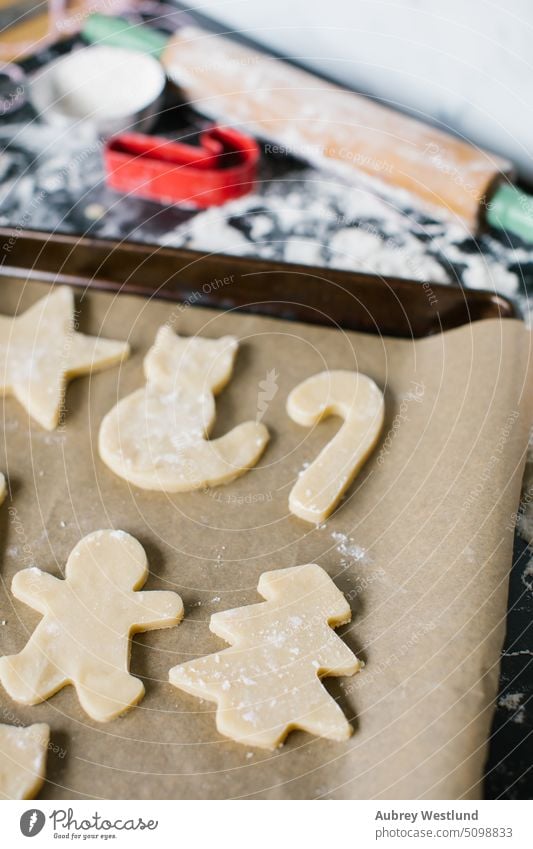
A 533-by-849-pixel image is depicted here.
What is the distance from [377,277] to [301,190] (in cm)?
37

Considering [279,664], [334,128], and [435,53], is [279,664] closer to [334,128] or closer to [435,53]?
[334,128]

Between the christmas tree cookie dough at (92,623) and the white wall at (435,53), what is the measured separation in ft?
3.23

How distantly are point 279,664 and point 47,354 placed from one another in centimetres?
57

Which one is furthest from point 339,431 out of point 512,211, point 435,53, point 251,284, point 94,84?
point 94,84

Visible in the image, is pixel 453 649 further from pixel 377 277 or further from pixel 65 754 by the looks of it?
pixel 377 277

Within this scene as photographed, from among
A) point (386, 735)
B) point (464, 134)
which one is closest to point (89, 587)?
point (386, 735)

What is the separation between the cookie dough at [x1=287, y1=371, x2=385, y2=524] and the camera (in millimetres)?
999

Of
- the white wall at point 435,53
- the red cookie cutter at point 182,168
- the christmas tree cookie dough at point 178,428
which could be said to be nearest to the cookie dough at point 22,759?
the christmas tree cookie dough at point 178,428

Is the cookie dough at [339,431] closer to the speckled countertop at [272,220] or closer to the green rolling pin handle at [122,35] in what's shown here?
the speckled countertop at [272,220]

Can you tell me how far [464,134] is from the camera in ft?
4.85

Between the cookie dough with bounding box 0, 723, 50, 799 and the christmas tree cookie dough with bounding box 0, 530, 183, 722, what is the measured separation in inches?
1.5

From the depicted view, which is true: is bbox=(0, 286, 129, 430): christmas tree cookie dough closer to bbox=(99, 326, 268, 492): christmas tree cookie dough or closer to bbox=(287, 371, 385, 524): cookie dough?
bbox=(99, 326, 268, 492): christmas tree cookie dough

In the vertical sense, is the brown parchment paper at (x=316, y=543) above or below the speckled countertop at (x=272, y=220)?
below

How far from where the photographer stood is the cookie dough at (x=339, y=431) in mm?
999
